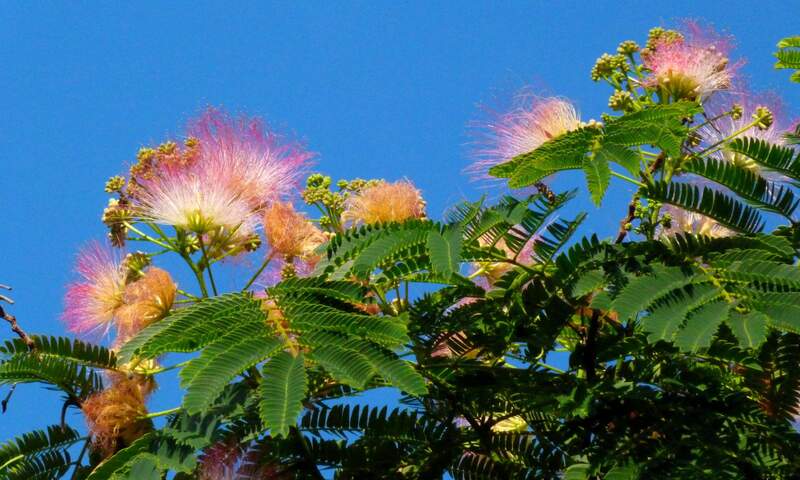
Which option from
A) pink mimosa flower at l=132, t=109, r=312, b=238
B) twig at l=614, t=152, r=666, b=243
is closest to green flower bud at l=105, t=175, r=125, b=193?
pink mimosa flower at l=132, t=109, r=312, b=238

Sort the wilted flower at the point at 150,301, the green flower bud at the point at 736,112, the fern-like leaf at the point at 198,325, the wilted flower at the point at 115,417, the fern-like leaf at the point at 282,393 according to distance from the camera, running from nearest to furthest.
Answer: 1. the fern-like leaf at the point at 282,393
2. the fern-like leaf at the point at 198,325
3. the wilted flower at the point at 115,417
4. the wilted flower at the point at 150,301
5. the green flower bud at the point at 736,112

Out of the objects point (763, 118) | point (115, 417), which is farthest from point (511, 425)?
point (763, 118)

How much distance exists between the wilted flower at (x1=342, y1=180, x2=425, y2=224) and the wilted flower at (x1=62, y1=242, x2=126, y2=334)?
2.95ft

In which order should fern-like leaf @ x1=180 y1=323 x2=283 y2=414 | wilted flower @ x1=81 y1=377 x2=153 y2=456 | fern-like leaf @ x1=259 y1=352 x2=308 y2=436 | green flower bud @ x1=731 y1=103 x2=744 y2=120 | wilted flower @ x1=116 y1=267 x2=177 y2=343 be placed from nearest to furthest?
fern-like leaf @ x1=259 y1=352 x2=308 y2=436 < fern-like leaf @ x1=180 y1=323 x2=283 y2=414 < wilted flower @ x1=81 y1=377 x2=153 y2=456 < wilted flower @ x1=116 y1=267 x2=177 y2=343 < green flower bud @ x1=731 y1=103 x2=744 y2=120

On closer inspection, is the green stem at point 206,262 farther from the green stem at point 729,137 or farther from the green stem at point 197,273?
the green stem at point 729,137

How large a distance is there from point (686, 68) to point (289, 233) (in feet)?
4.90

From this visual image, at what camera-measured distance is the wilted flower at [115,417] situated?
13.1 feet

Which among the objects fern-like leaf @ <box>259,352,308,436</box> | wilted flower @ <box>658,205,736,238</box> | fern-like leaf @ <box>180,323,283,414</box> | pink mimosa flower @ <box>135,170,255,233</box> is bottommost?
fern-like leaf @ <box>259,352,308,436</box>

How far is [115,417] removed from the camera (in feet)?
13.1

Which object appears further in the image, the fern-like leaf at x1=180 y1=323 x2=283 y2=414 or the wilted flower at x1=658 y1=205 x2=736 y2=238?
the wilted flower at x1=658 y1=205 x2=736 y2=238

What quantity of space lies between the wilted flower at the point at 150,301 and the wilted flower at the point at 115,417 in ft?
0.72

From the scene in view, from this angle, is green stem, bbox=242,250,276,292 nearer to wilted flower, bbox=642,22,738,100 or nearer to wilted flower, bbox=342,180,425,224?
wilted flower, bbox=342,180,425,224

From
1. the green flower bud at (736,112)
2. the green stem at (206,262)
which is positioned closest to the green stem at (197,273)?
the green stem at (206,262)

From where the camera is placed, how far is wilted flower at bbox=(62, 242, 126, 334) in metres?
4.48
